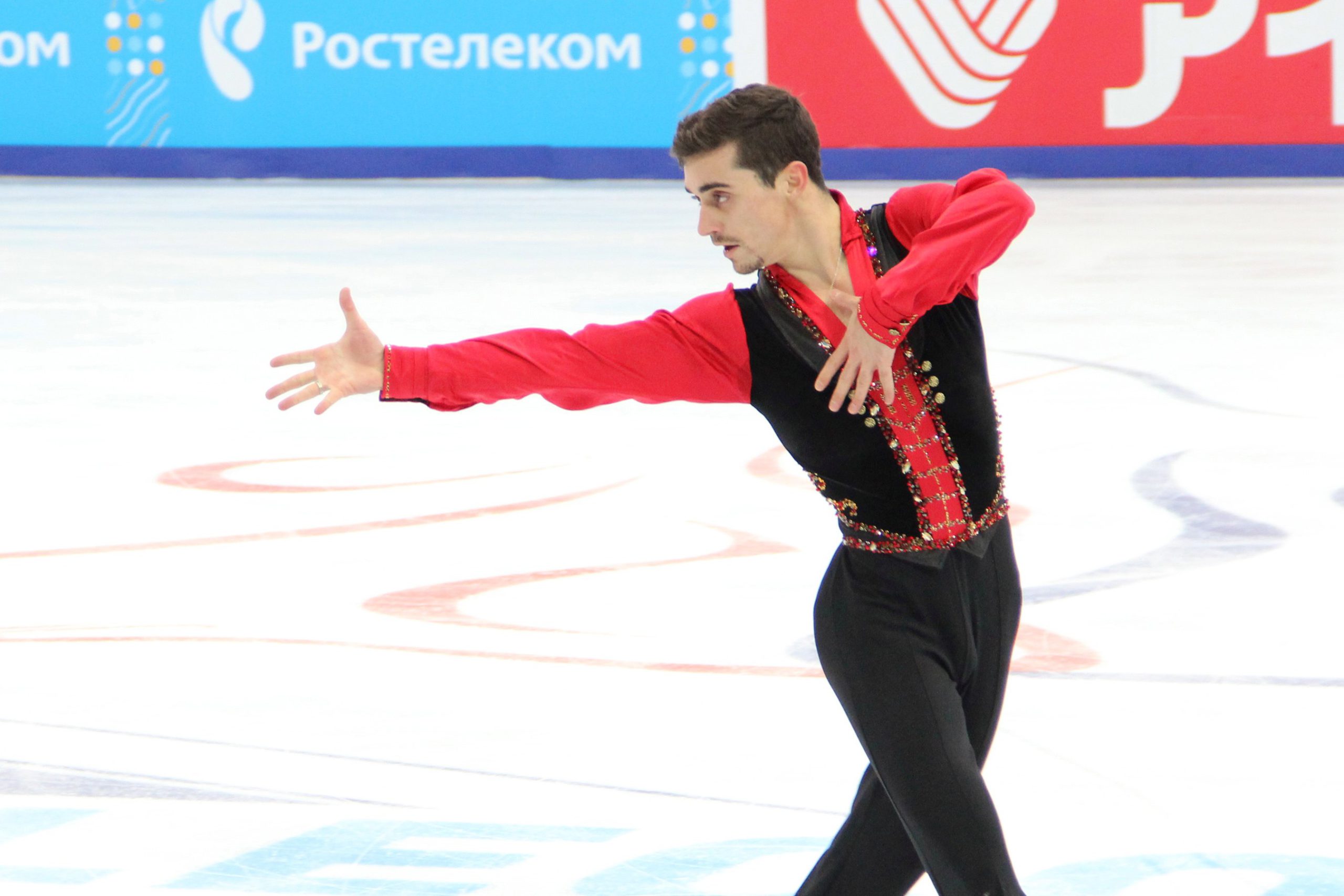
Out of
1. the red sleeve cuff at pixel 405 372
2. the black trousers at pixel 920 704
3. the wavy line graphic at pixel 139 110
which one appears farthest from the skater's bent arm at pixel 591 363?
the wavy line graphic at pixel 139 110

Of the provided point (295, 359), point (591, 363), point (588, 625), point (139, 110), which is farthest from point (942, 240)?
point (139, 110)

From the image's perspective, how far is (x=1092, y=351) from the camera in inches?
271

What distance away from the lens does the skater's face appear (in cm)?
198

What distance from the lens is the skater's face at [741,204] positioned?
77.9 inches

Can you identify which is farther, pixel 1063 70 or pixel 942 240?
pixel 1063 70

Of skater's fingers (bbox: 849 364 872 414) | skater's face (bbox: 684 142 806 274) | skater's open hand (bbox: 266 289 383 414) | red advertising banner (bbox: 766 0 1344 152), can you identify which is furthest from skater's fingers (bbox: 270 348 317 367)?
red advertising banner (bbox: 766 0 1344 152)

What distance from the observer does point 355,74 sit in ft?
45.7

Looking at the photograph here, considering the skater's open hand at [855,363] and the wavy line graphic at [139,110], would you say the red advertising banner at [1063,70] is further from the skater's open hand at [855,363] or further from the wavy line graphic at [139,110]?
the skater's open hand at [855,363]

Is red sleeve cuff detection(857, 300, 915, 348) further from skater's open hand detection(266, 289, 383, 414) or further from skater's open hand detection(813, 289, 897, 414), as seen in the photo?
skater's open hand detection(266, 289, 383, 414)

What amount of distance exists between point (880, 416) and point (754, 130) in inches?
12.9

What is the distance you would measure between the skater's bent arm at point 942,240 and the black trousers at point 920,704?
0.93 ft

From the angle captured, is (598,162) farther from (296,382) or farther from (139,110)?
(296,382)

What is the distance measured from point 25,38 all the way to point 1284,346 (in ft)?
35.8

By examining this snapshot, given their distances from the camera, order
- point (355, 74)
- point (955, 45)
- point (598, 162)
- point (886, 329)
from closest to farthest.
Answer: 1. point (886, 329)
2. point (955, 45)
3. point (598, 162)
4. point (355, 74)
